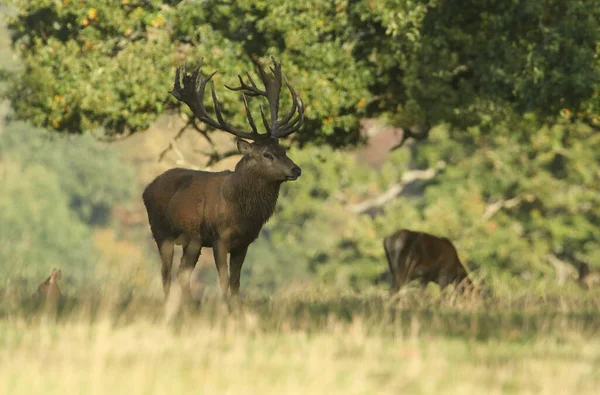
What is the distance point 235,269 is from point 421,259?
4846 mm

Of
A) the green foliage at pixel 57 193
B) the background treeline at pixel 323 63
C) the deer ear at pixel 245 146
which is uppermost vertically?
the background treeline at pixel 323 63

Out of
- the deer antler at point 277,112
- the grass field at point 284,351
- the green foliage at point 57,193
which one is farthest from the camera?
the green foliage at point 57,193

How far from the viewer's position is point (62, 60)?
749 inches

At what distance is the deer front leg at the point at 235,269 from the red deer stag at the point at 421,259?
4407 mm

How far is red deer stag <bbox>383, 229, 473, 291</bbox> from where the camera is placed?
17219mm

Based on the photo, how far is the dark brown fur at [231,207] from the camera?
41.8ft

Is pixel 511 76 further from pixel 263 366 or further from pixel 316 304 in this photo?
pixel 263 366

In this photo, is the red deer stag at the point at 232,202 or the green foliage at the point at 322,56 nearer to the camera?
the red deer stag at the point at 232,202

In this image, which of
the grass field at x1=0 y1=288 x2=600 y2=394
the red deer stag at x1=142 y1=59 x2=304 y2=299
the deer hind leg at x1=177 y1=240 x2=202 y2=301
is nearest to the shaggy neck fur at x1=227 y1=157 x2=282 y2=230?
the red deer stag at x1=142 y1=59 x2=304 y2=299

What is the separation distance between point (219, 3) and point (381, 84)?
2630 mm

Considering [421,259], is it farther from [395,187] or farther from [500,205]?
[395,187]

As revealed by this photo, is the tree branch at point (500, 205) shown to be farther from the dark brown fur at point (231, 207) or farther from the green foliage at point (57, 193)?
the green foliage at point (57, 193)

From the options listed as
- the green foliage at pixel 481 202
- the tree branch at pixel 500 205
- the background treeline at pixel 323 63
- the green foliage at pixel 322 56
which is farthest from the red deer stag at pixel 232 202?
the tree branch at pixel 500 205

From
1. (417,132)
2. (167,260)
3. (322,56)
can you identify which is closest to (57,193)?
(417,132)
